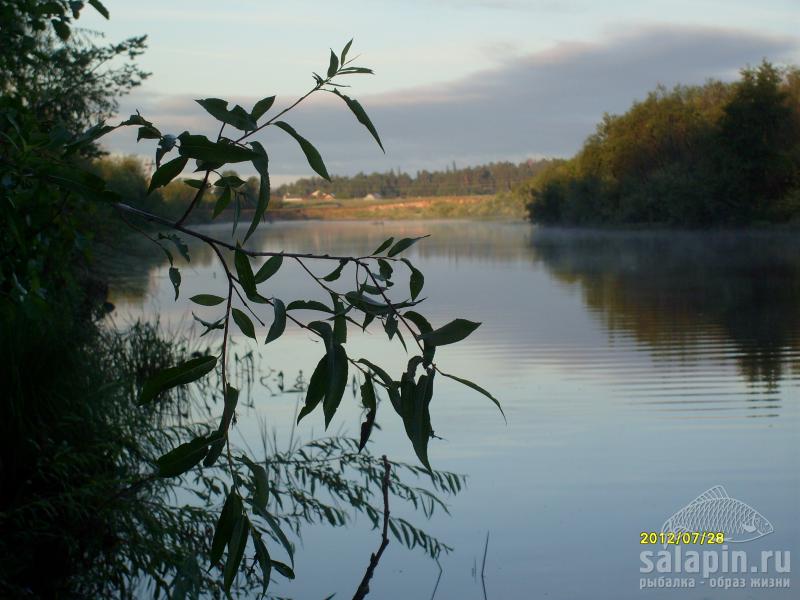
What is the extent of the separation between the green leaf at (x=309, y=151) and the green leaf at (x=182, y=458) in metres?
0.37

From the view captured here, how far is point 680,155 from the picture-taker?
5278 cm

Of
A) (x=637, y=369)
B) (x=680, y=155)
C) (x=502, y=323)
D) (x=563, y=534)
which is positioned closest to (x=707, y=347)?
(x=637, y=369)

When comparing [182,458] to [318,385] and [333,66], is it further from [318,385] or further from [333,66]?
[333,66]

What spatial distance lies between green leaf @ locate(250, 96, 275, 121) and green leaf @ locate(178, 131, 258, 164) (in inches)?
2.7

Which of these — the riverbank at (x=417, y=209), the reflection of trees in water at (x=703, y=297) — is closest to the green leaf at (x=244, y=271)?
the reflection of trees in water at (x=703, y=297)

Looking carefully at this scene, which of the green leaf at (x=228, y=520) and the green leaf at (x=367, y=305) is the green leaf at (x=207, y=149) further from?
the green leaf at (x=228, y=520)

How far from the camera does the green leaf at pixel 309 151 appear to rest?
1315 mm

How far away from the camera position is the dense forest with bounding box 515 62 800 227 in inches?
1419

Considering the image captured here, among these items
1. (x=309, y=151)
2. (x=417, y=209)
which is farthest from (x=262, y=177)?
(x=417, y=209)

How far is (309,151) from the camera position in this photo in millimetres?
1335

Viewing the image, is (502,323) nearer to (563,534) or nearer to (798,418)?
(798,418)

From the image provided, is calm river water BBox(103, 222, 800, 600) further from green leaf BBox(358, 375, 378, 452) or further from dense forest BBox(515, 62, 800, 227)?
dense forest BBox(515, 62, 800, 227)

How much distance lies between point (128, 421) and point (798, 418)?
4348 mm

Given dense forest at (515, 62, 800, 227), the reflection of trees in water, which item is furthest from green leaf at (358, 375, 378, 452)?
dense forest at (515, 62, 800, 227)
